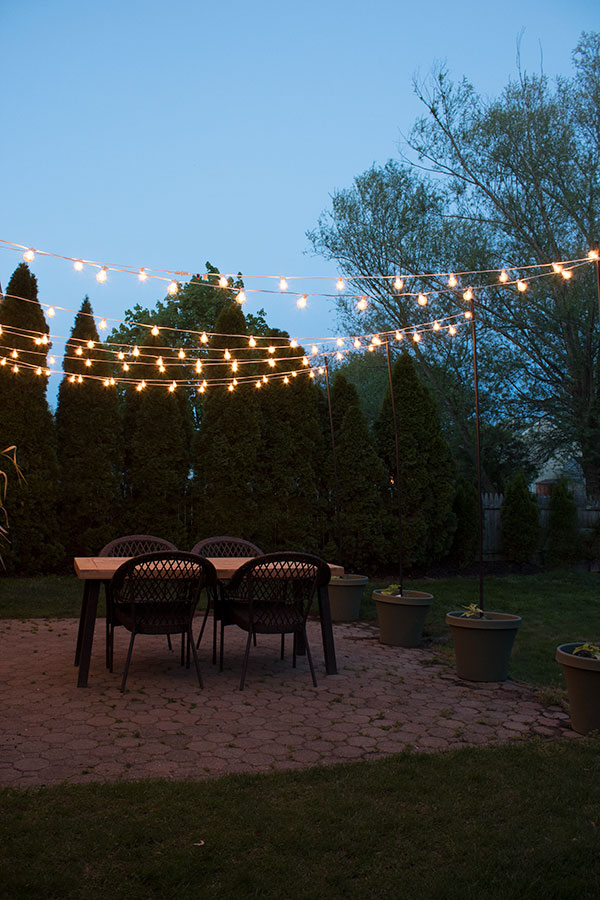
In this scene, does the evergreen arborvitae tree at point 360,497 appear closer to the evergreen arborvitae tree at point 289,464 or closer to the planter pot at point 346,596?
the evergreen arborvitae tree at point 289,464

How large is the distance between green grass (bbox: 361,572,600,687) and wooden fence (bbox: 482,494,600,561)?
964 mm

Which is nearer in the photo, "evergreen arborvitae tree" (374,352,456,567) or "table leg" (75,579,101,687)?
"table leg" (75,579,101,687)

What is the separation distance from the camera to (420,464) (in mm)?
9547

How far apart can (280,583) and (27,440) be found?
5.21m

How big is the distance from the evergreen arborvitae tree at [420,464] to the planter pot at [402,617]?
12.8ft

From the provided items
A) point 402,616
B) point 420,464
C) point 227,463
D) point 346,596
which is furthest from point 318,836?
point 420,464

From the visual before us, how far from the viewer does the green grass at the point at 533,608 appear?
4988mm

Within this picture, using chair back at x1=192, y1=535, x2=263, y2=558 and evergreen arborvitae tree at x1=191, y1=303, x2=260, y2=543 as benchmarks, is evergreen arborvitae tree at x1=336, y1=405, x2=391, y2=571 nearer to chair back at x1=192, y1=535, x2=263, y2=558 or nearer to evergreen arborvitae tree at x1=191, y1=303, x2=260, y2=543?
evergreen arborvitae tree at x1=191, y1=303, x2=260, y2=543

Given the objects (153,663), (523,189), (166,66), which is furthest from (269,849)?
(166,66)

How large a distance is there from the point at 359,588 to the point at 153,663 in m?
2.42

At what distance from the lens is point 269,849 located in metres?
2.06

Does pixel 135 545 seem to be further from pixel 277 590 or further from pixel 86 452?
pixel 86 452

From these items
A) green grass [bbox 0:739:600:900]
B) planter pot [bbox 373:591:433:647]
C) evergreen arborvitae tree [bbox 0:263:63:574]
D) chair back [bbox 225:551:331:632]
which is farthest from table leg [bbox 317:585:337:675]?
evergreen arborvitae tree [bbox 0:263:63:574]

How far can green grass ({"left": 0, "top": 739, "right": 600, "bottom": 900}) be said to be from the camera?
1.87 meters
